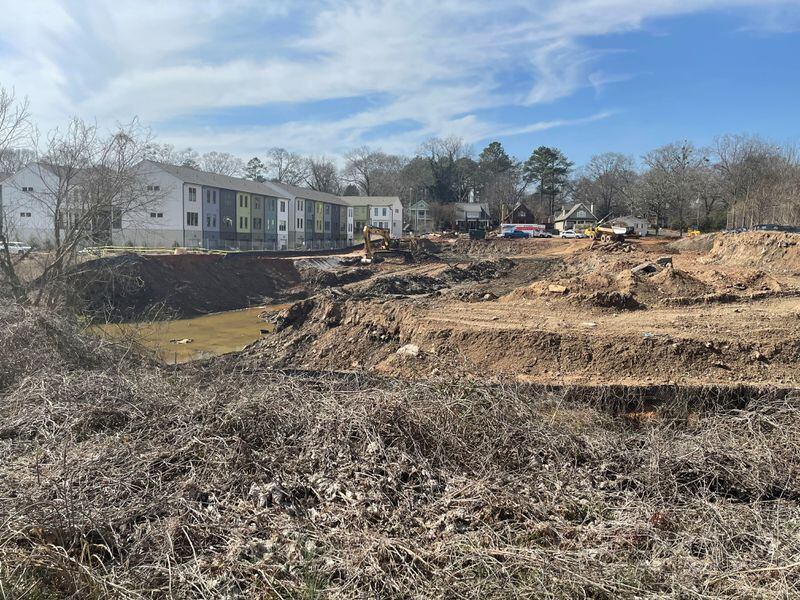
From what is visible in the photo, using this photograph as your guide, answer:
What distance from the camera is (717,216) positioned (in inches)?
2781

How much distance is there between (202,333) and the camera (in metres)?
23.3

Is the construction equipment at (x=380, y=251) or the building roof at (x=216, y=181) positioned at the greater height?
the building roof at (x=216, y=181)

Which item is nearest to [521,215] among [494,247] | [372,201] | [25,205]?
[372,201]

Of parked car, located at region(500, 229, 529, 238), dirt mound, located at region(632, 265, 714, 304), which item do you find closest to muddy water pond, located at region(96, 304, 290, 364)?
dirt mound, located at region(632, 265, 714, 304)

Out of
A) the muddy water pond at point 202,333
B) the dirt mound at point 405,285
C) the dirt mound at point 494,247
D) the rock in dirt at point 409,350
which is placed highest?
the dirt mound at point 494,247

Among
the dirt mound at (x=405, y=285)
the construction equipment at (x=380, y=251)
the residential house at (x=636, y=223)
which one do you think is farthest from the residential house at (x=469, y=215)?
the dirt mound at (x=405, y=285)

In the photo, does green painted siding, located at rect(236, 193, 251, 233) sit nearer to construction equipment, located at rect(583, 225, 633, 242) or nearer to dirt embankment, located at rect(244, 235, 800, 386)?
construction equipment, located at rect(583, 225, 633, 242)

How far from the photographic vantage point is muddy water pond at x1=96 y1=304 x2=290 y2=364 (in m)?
16.9

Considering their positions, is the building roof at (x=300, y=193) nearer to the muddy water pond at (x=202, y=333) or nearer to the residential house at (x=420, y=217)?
the residential house at (x=420, y=217)

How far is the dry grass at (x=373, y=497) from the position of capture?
4.09 metres

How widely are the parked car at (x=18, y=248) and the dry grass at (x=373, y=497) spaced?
1171cm

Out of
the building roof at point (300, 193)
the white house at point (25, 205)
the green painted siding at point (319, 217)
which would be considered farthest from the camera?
the green painted siding at point (319, 217)

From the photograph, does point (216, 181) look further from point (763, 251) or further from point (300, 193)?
point (763, 251)

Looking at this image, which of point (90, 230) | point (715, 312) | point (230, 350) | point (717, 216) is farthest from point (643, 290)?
point (717, 216)
